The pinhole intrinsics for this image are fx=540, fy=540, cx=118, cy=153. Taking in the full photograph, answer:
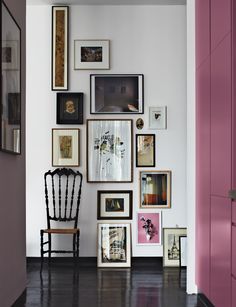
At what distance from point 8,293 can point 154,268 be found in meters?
2.44

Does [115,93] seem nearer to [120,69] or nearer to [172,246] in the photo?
[120,69]

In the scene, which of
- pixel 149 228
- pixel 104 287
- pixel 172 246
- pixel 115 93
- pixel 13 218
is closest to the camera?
pixel 13 218

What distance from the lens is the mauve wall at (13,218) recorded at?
388cm

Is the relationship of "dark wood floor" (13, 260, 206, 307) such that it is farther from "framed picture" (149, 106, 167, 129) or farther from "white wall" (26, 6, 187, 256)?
"framed picture" (149, 106, 167, 129)

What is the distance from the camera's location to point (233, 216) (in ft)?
10.8

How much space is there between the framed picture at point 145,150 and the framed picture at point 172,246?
825mm

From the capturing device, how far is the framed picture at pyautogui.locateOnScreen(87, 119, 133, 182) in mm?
6461

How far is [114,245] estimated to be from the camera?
249 inches

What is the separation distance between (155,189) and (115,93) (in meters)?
1.25

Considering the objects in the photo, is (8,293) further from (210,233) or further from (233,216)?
(233,216)

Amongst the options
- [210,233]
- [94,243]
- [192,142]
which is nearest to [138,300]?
[210,233]

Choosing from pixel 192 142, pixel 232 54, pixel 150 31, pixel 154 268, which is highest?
pixel 150 31

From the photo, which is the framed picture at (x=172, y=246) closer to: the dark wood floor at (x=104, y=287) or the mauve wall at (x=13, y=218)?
the dark wood floor at (x=104, y=287)

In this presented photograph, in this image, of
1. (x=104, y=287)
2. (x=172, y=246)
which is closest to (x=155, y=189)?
(x=172, y=246)
